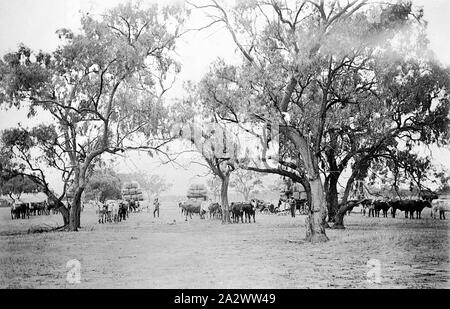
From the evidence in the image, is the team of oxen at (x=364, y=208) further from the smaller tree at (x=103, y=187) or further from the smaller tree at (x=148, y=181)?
the smaller tree at (x=103, y=187)

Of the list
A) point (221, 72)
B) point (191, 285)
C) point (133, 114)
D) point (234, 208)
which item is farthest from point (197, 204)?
point (191, 285)

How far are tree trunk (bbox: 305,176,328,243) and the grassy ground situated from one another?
0.51 m

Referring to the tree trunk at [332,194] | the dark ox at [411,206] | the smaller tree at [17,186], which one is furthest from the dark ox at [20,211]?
the dark ox at [411,206]

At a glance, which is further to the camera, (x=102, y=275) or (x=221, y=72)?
(x=221, y=72)

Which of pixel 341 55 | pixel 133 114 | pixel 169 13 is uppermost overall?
pixel 169 13

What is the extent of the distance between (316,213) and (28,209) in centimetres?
1719

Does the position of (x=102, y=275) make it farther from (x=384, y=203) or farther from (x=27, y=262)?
(x=384, y=203)

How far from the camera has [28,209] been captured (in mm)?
26703

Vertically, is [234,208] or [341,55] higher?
[341,55]

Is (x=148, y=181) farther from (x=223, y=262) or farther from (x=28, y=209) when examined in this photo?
(x=223, y=262)

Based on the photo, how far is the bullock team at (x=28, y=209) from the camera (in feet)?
81.8

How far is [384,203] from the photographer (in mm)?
35375

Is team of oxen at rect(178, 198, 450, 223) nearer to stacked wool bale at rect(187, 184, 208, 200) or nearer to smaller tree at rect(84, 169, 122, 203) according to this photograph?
stacked wool bale at rect(187, 184, 208, 200)
